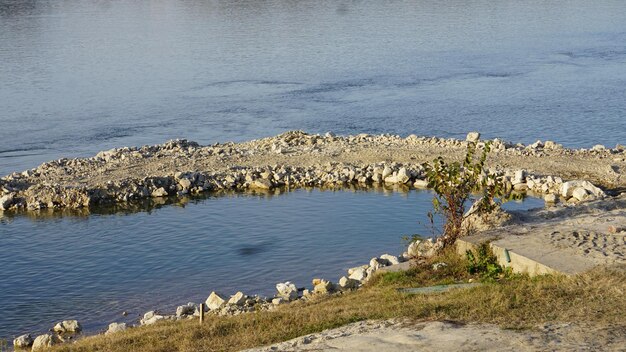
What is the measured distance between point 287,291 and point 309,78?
36.4m

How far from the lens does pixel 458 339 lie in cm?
1329

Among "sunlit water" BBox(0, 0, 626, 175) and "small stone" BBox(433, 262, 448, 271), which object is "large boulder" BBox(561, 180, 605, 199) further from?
"sunlit water" BBox(0, 0, 626, 175)

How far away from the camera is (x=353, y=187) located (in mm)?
31766

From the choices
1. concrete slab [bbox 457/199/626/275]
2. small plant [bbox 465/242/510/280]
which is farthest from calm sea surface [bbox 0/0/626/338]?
small plant [bbox 465/242/510/280]

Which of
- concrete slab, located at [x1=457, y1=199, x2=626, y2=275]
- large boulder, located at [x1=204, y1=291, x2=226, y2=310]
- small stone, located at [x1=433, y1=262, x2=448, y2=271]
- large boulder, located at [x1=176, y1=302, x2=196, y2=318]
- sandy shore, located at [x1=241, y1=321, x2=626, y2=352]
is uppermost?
sandy shore, located at [x1=241, y1=321, x2=626, y2=352]

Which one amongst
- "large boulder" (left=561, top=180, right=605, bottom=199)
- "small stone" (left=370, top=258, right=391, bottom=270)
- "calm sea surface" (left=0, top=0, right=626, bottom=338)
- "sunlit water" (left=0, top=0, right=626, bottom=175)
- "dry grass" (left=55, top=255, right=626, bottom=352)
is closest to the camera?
"dry grass" (left=55, top=255, right=626, bottom=352)

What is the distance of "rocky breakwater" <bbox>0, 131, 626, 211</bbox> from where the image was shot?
30562 millimetres

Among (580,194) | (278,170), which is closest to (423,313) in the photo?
(580,194)

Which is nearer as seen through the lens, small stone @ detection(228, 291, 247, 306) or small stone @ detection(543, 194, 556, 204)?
small stone @ detection(228, 291, 247, 306)

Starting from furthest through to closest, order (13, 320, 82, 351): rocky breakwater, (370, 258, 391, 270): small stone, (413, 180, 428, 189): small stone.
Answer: (413, 180, 428, 189): small stone < (370, 258, 391, 270): small stone < (13, 320, 82, 351): rocky breakwater

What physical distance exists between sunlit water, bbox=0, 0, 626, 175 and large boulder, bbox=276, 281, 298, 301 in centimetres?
1950

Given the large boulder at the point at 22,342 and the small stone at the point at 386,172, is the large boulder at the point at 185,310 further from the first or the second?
the small stone at the point at 386,172

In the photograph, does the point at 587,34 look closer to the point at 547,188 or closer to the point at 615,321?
the point at 547,188

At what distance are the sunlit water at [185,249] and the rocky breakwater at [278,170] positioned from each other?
1002 mm
